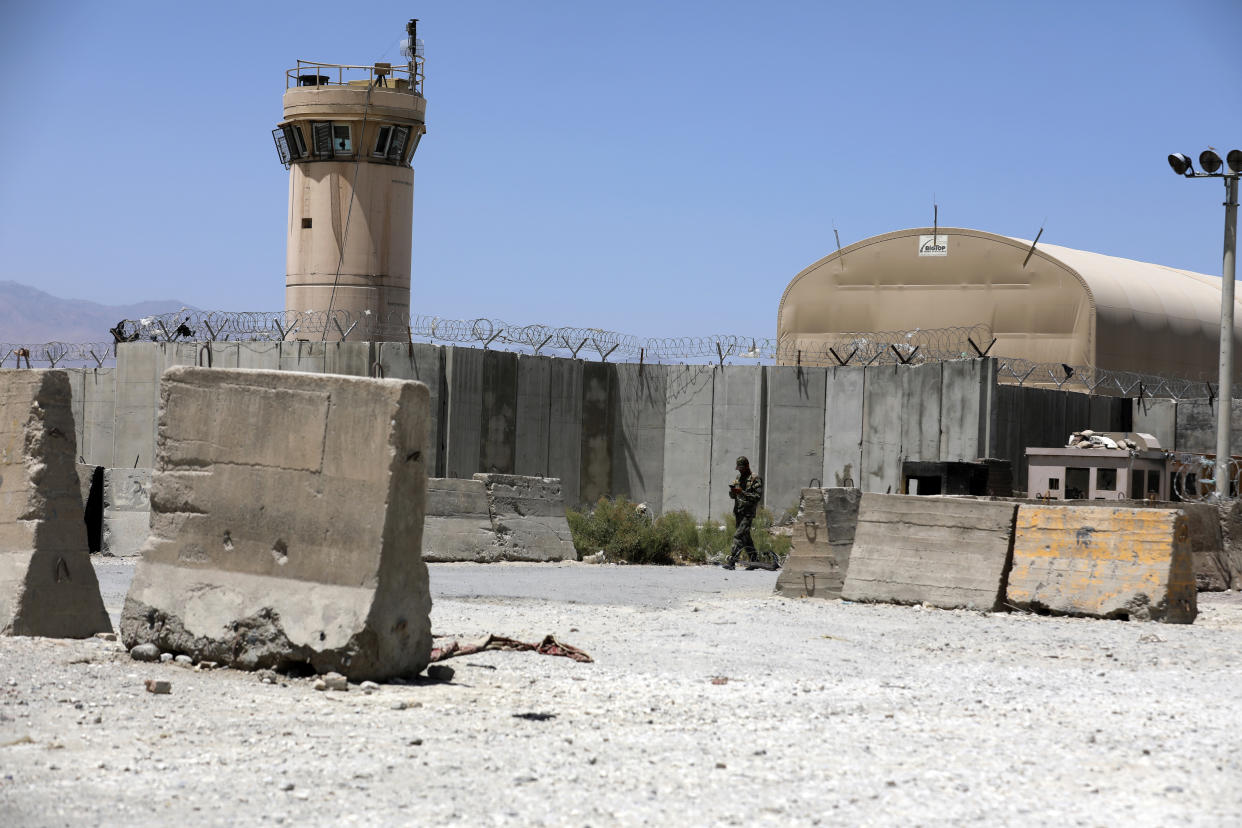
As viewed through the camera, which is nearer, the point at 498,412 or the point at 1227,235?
the point at 1227,235

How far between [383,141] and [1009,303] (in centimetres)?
1425

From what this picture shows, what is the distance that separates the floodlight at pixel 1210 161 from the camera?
1803cm

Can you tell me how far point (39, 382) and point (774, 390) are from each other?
47.2 ft

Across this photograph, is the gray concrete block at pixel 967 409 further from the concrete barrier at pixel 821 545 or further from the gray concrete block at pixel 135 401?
the gray concrete block at pixel 135 401

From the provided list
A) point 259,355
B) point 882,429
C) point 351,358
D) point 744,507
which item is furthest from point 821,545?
point 259,355

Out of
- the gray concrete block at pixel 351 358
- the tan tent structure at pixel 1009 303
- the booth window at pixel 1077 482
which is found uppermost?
the tan tent structure at pixel 1009 303

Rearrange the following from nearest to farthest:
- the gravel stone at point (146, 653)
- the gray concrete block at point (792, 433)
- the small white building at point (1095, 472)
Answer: the gravel stone at point (146, 653), the small white building at point (1095, 472), the gray concrete block at point (792, 433)

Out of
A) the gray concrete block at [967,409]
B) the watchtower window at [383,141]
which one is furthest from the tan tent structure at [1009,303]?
the watchtower window at [383,141]

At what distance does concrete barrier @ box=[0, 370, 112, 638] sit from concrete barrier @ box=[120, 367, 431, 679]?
3.03 feet

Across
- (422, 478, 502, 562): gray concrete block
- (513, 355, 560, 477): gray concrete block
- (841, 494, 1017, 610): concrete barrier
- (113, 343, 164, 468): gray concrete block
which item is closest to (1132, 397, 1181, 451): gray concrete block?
(513, 355, 560, 477): gray concrete block

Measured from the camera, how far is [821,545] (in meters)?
13.2

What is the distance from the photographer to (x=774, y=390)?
72.0 feet

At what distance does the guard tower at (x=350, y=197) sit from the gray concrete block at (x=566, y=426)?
9163 mm

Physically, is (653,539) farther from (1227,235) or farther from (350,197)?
(350,197)
